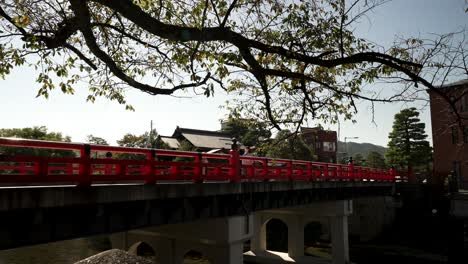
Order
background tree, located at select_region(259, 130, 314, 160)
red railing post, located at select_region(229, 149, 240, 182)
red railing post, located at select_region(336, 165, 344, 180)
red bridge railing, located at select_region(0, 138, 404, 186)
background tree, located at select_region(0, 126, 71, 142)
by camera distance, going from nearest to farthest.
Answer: red bridge railing, located at select_region(0, 138, 404, 186), red railing post, located at select_region(229, 149, 240, 182), red railing post, located at select_region(336, 165, 344, 180), background tree, located at select_region(259, 130, 314, 160), background tree, located at select_region(0, 126, 71, 142)

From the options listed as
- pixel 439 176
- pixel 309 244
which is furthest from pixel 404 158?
pixel 309 244

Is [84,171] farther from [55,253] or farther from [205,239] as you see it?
[55,253]

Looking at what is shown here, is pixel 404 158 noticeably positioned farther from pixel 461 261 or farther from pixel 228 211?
pixel 228 211

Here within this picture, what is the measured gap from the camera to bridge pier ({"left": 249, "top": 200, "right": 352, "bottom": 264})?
26.5 m

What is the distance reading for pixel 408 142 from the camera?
52719mm

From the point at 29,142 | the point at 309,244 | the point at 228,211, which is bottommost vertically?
the point at 309,244

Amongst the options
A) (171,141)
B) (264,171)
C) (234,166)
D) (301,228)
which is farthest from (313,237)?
(171,141)

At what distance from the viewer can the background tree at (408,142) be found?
52000mm

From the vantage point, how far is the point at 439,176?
3825cm

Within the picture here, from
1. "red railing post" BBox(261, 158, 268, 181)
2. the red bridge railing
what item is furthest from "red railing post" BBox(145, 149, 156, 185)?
"red railing post" BBox(261, 158, 268, 181)

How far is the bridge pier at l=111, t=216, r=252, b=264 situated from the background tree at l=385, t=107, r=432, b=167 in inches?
1702

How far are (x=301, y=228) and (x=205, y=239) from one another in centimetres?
1488

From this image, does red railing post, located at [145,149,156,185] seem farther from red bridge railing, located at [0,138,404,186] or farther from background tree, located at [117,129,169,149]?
background tree, located at [117,129,169,149]

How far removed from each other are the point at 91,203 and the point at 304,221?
21.9 meters
